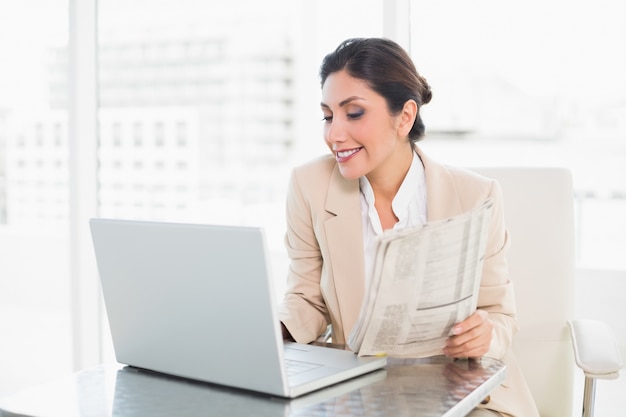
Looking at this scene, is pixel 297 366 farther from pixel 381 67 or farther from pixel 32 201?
pixel 32 201

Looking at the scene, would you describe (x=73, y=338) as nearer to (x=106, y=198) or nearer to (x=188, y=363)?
(x=106, y=198)

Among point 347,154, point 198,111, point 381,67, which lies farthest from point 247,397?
point 198,111

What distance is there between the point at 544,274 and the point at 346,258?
1.59 ft

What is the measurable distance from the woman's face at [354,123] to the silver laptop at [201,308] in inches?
22.5

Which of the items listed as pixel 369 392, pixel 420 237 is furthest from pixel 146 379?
pixel 420 237

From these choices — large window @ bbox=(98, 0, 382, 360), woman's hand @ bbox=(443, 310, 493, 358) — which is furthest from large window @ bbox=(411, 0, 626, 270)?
woman's hand @ bbox=(443, 310, 493, 358)

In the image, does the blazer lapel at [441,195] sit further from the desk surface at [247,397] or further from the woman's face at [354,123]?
the desk surface at [247,397]

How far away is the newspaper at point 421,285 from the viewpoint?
1.04 m

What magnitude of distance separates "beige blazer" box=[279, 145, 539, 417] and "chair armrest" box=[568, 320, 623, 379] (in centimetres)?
14

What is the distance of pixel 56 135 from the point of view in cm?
328

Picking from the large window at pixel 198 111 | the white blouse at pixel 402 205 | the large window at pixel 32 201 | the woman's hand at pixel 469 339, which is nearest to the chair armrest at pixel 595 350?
the woman's hand at pixel 469 339

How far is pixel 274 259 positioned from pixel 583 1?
1.52 meters

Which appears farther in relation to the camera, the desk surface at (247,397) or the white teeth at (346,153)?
the white teeth at (346,153)

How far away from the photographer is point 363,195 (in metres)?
1.74
